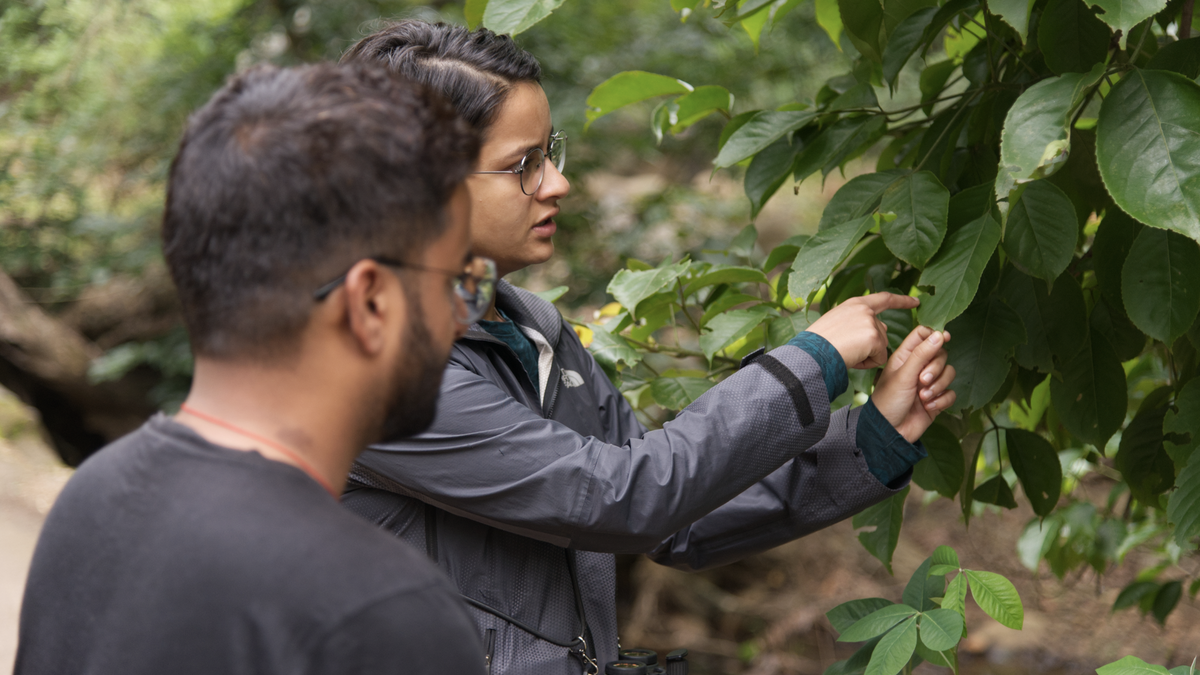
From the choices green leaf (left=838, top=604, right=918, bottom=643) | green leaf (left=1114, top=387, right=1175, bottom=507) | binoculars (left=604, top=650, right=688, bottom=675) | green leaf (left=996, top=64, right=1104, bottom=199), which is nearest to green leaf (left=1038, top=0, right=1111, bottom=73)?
green leaf (left=996, top=64, right=1104, bottom=199)

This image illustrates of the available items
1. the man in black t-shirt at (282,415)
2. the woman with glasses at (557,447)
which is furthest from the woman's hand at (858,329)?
the man in black t-shirt at (282,415)

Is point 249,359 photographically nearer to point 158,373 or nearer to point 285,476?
point 285,476

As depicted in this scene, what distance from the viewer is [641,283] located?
1.62m

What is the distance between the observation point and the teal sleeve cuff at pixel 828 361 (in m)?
1.25

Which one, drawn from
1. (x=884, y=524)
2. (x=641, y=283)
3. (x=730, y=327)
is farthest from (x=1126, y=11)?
(x=884, y=524)

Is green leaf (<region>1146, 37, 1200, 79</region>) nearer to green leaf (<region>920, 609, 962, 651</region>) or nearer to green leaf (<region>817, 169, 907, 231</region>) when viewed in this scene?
A: green leaf (<region>817, 169, 907, 231</region>)

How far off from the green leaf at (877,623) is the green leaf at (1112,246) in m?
0.51

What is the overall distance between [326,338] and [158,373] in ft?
16.4

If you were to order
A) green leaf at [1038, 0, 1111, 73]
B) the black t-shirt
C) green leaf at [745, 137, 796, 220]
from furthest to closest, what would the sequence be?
green leaf at [745, 137, 796, 220]
green leaf at [1038, 0, 1111, 73]
the black t-shirt

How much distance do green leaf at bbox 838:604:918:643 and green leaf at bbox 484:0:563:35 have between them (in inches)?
35.3

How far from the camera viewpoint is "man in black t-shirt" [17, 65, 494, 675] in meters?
0.70

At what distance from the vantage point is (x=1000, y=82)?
1.49 meters

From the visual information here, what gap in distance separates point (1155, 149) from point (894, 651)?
66 centimetres

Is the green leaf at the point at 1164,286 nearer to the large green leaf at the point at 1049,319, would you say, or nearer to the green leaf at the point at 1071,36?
the large green leaf at the point at 1049,319
